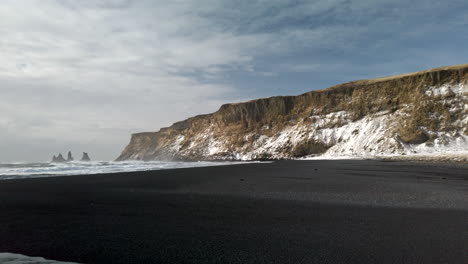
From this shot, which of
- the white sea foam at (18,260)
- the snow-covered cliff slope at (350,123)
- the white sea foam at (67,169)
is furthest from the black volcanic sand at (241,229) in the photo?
the snow-covered cliff slope at (350,123)

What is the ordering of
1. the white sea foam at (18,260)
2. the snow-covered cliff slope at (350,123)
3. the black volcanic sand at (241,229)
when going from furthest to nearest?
the snow-covered cliff slope at (350,123) < the black volcanic sand at (241,229) < the white sea foam at (18,260)

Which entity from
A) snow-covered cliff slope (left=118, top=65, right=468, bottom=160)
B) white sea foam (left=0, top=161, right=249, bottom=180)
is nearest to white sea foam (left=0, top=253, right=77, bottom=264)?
white sea foam (left=0, top=161, right=249, bottom=180)

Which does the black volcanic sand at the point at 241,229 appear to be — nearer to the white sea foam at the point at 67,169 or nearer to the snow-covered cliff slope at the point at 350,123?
the white sea foam at the point at 67,169

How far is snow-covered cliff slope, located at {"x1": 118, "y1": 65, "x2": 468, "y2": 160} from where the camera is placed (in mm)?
52531

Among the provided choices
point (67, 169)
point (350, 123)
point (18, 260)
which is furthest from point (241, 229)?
point (350, 123)

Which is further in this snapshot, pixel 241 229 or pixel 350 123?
pixel 350 123

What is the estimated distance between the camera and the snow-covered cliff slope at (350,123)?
5253 cm

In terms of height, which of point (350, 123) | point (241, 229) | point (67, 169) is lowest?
point (241, 229)

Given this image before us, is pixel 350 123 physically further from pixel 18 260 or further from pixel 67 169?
pixel 18 260

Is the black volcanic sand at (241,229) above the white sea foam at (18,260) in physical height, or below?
below

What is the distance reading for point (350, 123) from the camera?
213 ft

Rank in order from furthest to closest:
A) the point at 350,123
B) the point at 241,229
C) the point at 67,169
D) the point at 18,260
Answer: the point at 350,123, the point at 67,169, the point at 241,229, the point at 18,260

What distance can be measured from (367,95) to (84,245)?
7198 cm

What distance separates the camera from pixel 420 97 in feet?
194
